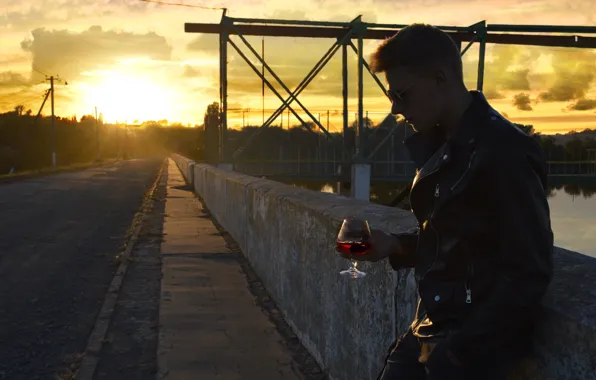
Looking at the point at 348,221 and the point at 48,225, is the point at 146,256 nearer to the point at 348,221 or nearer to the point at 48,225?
the point at 48,225

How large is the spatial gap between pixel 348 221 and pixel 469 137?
832mm

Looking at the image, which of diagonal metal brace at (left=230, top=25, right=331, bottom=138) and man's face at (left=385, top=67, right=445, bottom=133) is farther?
diagonal metal brace at (left=230, top=25, right=331, bottom=138)

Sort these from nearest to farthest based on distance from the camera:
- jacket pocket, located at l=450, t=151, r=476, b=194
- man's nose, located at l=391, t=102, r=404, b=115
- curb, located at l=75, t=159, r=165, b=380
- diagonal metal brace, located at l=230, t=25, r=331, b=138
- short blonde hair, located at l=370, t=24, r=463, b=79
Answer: jacket pocket, located at l=450, t=151, r=476, b=194 → short blonde hair, located at l=370, t=24, r=463, b=79 → man's nose, located at l=391, t=102, r=404, b=115 → curb, located at l=75, t=159, r=165, b=380 → diagonal metal brace, located at l=230, t=25, r=331, b=138

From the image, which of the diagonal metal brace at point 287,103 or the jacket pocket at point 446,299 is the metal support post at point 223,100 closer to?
Result: the diagonal metal brace at point 287,103

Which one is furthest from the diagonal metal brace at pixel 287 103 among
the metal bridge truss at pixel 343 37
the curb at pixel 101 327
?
the curb at pixel 101 327

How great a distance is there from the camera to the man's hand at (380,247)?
250cm

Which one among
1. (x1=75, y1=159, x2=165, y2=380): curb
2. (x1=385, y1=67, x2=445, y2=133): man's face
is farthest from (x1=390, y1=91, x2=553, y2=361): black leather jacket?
(x1=75, y1=159, x2=165, y2=380): curb

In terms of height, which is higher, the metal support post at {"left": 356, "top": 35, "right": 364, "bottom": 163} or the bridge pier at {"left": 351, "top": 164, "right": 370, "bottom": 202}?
the metal support post at {"left": 356, "top": 35, "right": 364, "bottom": 163}

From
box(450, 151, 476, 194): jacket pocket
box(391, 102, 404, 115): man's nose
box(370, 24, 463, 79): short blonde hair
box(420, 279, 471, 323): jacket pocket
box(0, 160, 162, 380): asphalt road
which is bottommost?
box(0, 160, 162, 380): asphalt road

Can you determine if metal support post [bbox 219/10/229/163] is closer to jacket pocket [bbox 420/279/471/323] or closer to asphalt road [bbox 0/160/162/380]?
asphalt road [bbox 0/160/162/380]

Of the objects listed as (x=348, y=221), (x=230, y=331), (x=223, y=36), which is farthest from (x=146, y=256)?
(x=223, y=36)

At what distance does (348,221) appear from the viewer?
2.60 meters

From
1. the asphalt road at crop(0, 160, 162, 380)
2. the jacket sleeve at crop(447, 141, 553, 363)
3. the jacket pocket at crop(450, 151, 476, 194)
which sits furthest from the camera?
the asphalt road at crop(0, 160, 162, 380)

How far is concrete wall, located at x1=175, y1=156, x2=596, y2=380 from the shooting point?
74.0 inches
